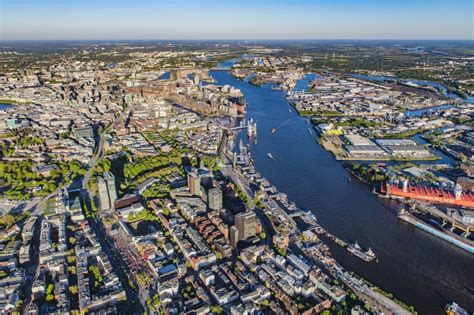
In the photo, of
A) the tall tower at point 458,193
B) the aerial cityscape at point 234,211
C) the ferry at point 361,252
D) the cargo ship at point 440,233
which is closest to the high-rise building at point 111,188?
the aerial cityscape at point 234,211

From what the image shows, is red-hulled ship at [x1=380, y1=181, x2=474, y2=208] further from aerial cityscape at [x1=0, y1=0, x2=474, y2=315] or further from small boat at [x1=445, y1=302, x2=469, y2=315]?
small boat at [x1=445, y1=302, x2=469, y2=315]

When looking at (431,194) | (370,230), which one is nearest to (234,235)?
(370,230)

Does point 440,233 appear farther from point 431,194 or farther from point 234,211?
point 234,211

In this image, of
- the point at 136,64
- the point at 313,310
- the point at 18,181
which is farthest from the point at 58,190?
the point at 136,64

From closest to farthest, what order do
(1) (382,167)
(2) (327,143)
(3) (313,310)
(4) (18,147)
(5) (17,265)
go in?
(3) (313,310)
(5) (17,265)
(1) (382,167)
(4) (18,147)
(2) (327,143)

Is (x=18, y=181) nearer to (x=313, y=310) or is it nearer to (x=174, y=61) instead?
(x=313, y=310)

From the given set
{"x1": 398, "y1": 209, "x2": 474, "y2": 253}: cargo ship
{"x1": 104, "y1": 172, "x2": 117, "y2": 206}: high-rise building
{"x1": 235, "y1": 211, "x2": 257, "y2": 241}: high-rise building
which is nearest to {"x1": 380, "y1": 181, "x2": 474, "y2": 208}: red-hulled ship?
{"x1": 398, "y1": 209, "x2": 474, "y2": 253}: cargo ship
